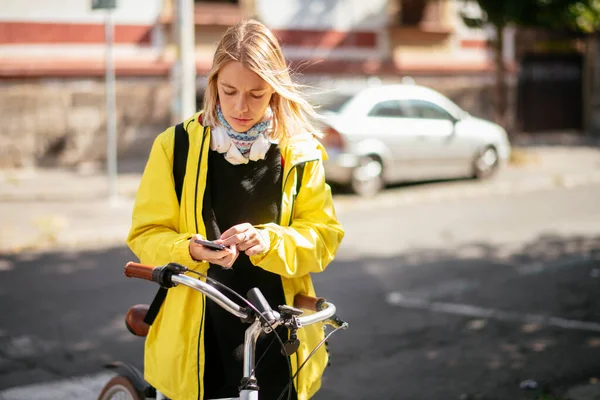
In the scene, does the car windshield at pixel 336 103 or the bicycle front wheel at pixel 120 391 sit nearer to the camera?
the bicycle front wheel at pixel 120 391

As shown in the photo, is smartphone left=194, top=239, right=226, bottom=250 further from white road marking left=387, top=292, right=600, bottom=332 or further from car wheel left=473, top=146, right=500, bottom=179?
car wheel left=473, top=146, right=500, bottom=179

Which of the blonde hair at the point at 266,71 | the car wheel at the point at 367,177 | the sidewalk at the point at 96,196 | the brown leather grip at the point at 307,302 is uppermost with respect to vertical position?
the blonde hair at the point at 266,71

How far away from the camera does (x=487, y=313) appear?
275 inches

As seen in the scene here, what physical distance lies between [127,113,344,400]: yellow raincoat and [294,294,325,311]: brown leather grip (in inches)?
1.0

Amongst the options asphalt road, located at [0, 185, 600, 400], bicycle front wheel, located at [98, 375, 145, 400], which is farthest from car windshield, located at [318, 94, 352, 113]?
bicycle front wheel, located at [98, 375, 145, 400]

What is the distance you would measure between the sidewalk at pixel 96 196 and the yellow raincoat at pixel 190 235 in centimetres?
717

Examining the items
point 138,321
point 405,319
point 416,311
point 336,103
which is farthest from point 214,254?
point 336,103

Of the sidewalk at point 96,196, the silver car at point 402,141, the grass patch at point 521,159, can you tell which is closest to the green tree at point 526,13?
the grass patch at point 521,159

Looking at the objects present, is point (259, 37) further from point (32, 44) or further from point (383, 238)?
point (32, 44)

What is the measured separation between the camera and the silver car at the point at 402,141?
44.0 ft

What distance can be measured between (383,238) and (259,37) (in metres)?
7.75

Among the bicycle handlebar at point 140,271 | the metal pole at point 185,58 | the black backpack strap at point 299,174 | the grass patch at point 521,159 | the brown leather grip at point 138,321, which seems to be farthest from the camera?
the grass patch at point 521,159

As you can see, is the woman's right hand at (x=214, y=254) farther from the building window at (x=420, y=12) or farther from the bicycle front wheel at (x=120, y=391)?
the building window at (x=420, y=12)

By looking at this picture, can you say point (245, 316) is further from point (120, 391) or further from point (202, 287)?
point (120, 391)
